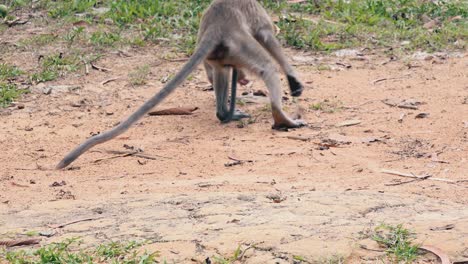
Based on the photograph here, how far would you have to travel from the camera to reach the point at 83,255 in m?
4.98

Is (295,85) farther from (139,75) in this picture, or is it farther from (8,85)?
(8,85)

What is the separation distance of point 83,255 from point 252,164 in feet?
8.99

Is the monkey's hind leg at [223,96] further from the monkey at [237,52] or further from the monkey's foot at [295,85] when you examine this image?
the monkey's foot at [295,85]

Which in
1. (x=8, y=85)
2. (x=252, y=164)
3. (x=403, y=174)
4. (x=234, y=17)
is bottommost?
(x=8, y=85)

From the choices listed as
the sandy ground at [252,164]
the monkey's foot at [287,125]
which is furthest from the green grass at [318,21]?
the monkey's foot at [287,125]

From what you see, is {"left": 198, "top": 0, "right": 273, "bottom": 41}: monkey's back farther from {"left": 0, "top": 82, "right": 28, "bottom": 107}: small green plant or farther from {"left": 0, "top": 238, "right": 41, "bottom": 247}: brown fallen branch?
{"left": 0, "top": 238, "right": 41, "bottom": 247}: brown fallen branch

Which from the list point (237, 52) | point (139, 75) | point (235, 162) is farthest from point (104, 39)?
point (235, 162)

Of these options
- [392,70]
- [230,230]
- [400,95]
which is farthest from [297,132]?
[230,230]

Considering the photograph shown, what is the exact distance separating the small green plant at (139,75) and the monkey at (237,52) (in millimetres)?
1321

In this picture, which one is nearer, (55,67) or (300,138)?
(300,138)

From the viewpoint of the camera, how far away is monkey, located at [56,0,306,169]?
8484mm

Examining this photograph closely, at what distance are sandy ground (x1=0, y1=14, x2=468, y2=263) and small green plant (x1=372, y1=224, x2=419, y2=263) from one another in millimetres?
82

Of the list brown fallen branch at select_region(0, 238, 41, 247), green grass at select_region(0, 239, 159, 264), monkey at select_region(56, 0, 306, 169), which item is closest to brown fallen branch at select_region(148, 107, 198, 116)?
monkey at select_region(56, 0, 306, 169)

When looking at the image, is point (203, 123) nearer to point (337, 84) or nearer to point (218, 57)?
point (218, 57)
